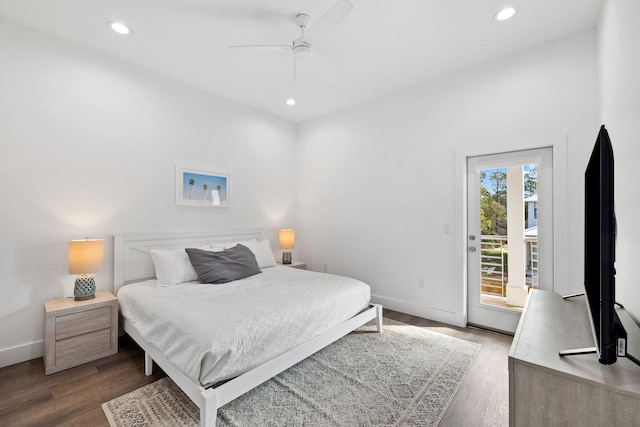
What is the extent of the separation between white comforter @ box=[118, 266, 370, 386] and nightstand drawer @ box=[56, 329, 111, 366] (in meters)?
0.26

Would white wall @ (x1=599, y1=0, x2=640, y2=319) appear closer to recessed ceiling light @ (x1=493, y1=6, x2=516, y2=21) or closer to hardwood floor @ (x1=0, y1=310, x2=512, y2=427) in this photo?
recessed ceiling light @ (x1=493, y1=6, x2=516, y2=21)

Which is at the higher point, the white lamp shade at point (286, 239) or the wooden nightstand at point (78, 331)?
the white lamp shade at point (286, 239)

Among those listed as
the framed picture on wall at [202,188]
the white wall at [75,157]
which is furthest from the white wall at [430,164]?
the white wall at [75,157]

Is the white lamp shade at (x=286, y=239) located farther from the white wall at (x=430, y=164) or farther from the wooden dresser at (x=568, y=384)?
the wooden dresser at (x=568, y=384)

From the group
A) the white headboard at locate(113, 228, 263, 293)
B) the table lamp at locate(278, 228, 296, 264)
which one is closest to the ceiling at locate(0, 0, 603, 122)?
the white headboard at locate(113, 228, 263, 293)

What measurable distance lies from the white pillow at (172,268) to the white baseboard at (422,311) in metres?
2.37

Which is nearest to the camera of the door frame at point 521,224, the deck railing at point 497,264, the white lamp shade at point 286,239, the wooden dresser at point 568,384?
the wooden dresser at point 568,384

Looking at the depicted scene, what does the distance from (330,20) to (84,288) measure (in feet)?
9.97

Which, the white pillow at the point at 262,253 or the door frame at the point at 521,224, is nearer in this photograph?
the door frame at the point at 521,224

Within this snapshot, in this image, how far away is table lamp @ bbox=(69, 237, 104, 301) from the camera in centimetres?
250

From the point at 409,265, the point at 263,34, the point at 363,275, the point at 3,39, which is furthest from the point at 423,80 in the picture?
the point at 3,39

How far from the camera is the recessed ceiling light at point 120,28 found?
2451 millimetres

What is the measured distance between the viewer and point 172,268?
2.95m

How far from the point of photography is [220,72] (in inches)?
129
